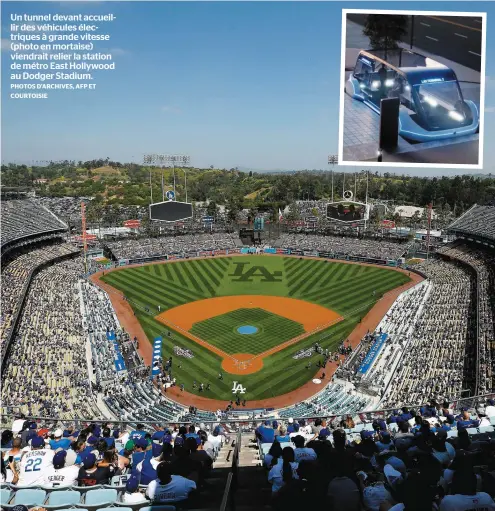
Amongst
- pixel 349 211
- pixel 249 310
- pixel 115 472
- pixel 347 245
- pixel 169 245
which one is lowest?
pixel 249 310

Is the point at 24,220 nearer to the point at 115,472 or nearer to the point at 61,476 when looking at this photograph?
the point at 115,472

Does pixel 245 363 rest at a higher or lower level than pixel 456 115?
lower

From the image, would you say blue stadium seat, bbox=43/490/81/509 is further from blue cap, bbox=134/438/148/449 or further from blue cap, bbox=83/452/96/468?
blue cap, bbox=134/438/148/449

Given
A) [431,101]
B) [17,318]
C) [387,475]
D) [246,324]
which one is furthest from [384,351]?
[17,318]

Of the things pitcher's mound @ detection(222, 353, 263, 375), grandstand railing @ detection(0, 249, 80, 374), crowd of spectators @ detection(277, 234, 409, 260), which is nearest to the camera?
grandstand railing @ detection(0, 249, 80, 374)

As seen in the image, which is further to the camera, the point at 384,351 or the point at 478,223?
the point at 478,223

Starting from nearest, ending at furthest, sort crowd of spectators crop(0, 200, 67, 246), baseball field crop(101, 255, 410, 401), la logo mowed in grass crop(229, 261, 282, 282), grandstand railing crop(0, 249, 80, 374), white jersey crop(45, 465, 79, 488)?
white jersey crop(45, 465, 79, 488) → grandstand railing crop(0, 249, 80, 374) → baseball field crop(101, 255, 410, 401) → crowd of spectators crop(0, 200, 67, 246) → la logo mowed in grass crop(229, 261, 282, 282)

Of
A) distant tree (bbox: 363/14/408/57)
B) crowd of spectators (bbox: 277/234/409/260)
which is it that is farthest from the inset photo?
crowd of spectators (bbox: 277/234/409/260)
